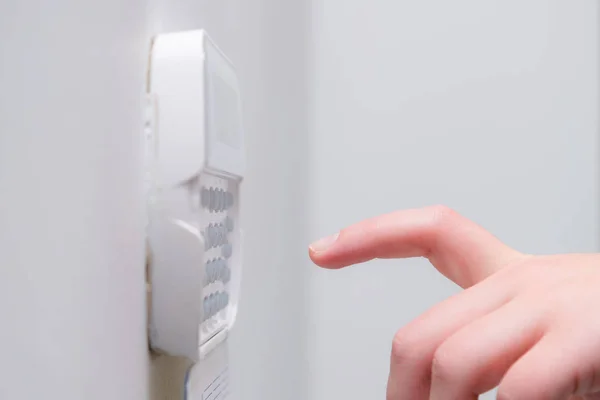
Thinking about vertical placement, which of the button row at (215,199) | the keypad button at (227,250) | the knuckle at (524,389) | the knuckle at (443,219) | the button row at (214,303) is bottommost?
the button row at (214,303)

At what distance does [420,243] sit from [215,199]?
142 millimetres

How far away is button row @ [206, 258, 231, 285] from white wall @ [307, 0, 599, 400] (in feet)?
1.87

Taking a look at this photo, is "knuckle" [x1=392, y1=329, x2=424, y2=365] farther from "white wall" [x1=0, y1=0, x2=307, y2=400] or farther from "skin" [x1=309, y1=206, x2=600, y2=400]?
"white wall" [x1=0, y1=0, x2=307, y2=400]

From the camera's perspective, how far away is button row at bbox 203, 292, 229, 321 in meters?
0.36

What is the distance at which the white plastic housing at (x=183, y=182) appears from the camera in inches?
12.7

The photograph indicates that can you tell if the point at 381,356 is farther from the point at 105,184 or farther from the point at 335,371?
the point at 105,184

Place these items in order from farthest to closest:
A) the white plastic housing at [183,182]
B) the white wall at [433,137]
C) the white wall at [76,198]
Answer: the white wall at [433,137] → the white plastic housing at [183,182] → the white wall at [76,198]

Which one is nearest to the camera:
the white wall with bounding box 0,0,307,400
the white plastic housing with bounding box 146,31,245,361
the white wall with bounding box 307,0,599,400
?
the white wall with bounding box 0,0,307,400

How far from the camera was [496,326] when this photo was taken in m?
0.26

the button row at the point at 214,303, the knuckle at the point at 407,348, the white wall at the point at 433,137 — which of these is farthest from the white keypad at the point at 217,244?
the white wall at the point at 433,137

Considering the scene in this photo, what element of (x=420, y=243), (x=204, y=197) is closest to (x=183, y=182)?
(x=204, y=197)

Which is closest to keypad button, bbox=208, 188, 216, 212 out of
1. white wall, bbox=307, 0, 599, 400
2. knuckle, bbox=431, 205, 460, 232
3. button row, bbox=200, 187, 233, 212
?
button row, bbox=200, 187, 233, 212

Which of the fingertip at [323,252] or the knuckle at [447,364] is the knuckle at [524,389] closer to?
the knuckle at [447,364]

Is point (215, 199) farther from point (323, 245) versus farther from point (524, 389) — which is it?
point (524, 389)
